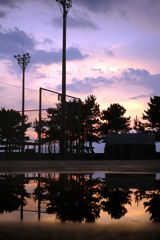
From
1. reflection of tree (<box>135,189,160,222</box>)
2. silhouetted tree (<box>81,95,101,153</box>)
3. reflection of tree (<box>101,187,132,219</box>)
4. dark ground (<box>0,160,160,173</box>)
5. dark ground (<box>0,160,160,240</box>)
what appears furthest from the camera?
silhouetted tree (<box>81,95,101,153</box>)

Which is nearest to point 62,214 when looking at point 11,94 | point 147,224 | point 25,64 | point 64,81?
point 147,224

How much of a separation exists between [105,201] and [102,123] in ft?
194

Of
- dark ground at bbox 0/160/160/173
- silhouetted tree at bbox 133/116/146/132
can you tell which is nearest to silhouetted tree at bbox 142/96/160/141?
silhouetted tree at bbox 133/116/146/132

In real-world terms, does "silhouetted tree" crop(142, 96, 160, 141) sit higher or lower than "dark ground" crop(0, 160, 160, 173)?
higher

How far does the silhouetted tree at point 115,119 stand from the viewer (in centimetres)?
6317

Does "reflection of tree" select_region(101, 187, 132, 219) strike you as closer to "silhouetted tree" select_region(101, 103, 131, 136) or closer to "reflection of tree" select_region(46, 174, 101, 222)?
"reflection of tree" select_region(46, 174, 101, 222)

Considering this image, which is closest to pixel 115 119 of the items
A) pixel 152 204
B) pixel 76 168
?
pixel 76 168

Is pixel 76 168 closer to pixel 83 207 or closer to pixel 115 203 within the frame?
pixel 115 203

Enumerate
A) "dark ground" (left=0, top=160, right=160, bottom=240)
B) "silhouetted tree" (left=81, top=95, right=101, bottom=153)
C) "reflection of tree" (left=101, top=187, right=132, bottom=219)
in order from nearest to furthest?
1. "dark ground" (left=0, top=160, right=160, bottom=240)
2. "reflection of tree" (left=101, top=187, right=132, bottom=219)
3. "silhouetted tree" (left=81, top=95, right=101, bottom=153)

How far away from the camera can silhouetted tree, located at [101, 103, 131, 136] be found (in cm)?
6317

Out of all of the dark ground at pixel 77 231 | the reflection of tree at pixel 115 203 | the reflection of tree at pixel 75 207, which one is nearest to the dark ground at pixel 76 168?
the reflection of tree at pixel 115 203

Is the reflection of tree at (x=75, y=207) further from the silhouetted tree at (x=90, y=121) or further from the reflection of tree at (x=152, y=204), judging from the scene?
the silhouetted tree at (x=90, y=121)

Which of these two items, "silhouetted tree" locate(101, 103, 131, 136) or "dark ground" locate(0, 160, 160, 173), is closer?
"dark ground" locate(0, 160, 160, 173)

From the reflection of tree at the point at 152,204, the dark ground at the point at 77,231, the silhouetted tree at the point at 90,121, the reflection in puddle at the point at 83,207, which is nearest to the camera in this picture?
the dark ground at the point at 77,231
